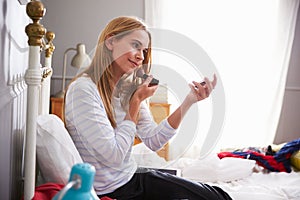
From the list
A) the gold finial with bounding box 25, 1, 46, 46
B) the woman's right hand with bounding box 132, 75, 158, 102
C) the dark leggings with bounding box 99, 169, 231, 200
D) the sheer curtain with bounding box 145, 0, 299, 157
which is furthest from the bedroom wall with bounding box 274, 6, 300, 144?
the gold finial with bounding box 25, 1, 46, 46

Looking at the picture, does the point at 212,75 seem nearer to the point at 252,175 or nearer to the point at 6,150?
the point at 6,150

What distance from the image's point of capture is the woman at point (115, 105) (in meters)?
1.04

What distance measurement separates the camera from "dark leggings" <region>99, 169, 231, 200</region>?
3.96ft

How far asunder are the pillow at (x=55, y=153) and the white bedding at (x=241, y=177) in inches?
27.9

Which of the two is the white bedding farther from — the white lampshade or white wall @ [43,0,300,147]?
white wall @ [43,0,300,147]

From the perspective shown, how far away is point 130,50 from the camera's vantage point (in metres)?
1.04

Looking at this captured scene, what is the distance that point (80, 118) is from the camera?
1031 mm

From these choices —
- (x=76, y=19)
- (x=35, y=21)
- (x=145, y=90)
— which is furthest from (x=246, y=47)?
(x=35, y=21)

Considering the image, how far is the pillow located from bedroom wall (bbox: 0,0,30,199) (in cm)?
7

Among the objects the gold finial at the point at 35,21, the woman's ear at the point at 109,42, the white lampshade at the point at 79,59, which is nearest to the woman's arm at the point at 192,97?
the woman's ear at the point at 109,42

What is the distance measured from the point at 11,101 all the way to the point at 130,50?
33 centimetres

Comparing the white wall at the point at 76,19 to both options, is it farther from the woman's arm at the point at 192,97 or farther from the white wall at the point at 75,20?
the woman's arm at the point at 192,97

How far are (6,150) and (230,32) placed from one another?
256cm

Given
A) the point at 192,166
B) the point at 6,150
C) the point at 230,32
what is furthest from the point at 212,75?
the point at 230,32
